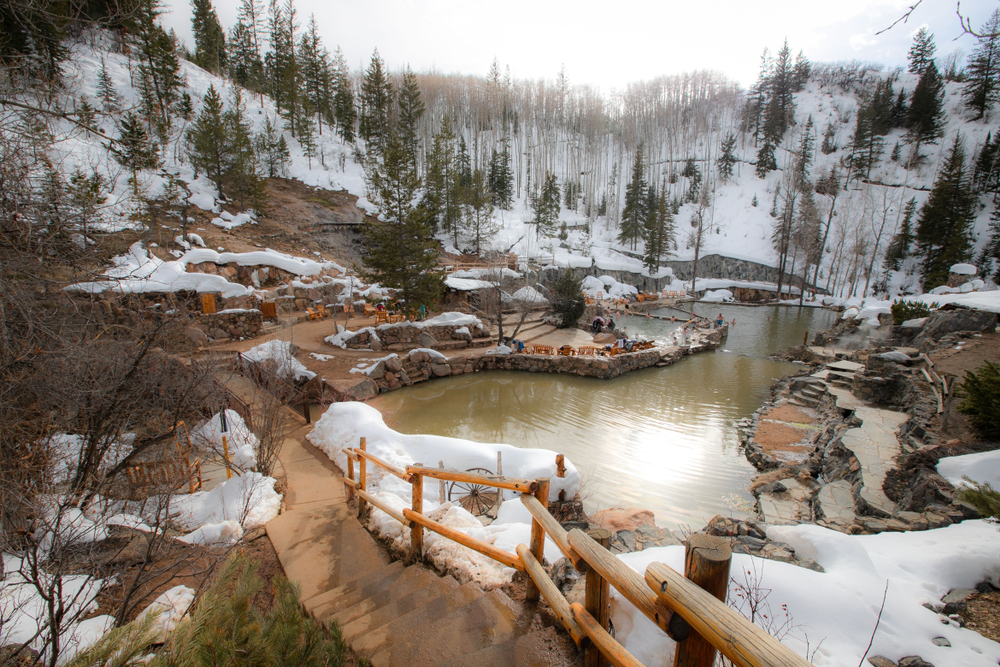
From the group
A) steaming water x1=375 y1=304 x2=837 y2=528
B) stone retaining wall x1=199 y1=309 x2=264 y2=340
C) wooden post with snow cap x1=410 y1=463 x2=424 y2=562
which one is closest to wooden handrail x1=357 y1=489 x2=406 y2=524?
wooden post with snow cap x1=410 y1=463 x2=424 y2=562

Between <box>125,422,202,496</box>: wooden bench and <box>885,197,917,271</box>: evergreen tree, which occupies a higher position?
<box>885,197,917,271</box>: evergreen tree

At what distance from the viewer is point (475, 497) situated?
6336 millimetres

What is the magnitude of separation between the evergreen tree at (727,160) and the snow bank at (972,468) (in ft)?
173

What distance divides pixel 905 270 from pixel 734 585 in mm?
45448

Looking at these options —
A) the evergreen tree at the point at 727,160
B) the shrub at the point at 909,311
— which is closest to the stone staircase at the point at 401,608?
the shrub at the point at 909,311

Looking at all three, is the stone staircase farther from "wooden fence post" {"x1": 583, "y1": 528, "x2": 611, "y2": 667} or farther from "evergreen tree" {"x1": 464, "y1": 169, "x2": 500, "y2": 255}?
"evergreen tree" {"x1": 464, "y1": 169, "x2": 500, "y2": 255}

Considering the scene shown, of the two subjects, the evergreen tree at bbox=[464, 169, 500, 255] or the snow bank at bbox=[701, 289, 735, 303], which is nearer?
the evergreen tree at bbox=[464, 169, 500, 255]

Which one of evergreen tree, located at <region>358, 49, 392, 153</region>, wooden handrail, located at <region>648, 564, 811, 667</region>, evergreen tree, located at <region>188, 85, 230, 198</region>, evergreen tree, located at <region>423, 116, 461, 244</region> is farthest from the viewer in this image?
evergreen tree, located at <region>358, 49, 392, 153</region>

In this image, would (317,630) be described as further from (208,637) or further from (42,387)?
(42,387)

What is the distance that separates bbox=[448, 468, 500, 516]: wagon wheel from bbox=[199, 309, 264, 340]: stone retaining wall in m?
12.5

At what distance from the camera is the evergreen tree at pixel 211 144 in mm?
23297

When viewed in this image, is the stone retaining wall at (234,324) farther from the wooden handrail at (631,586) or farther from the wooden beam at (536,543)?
the wooden handrail at (631,586)

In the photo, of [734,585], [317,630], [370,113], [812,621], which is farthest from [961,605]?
[370,113]

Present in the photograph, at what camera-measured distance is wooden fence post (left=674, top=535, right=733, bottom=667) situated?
1.27 m
